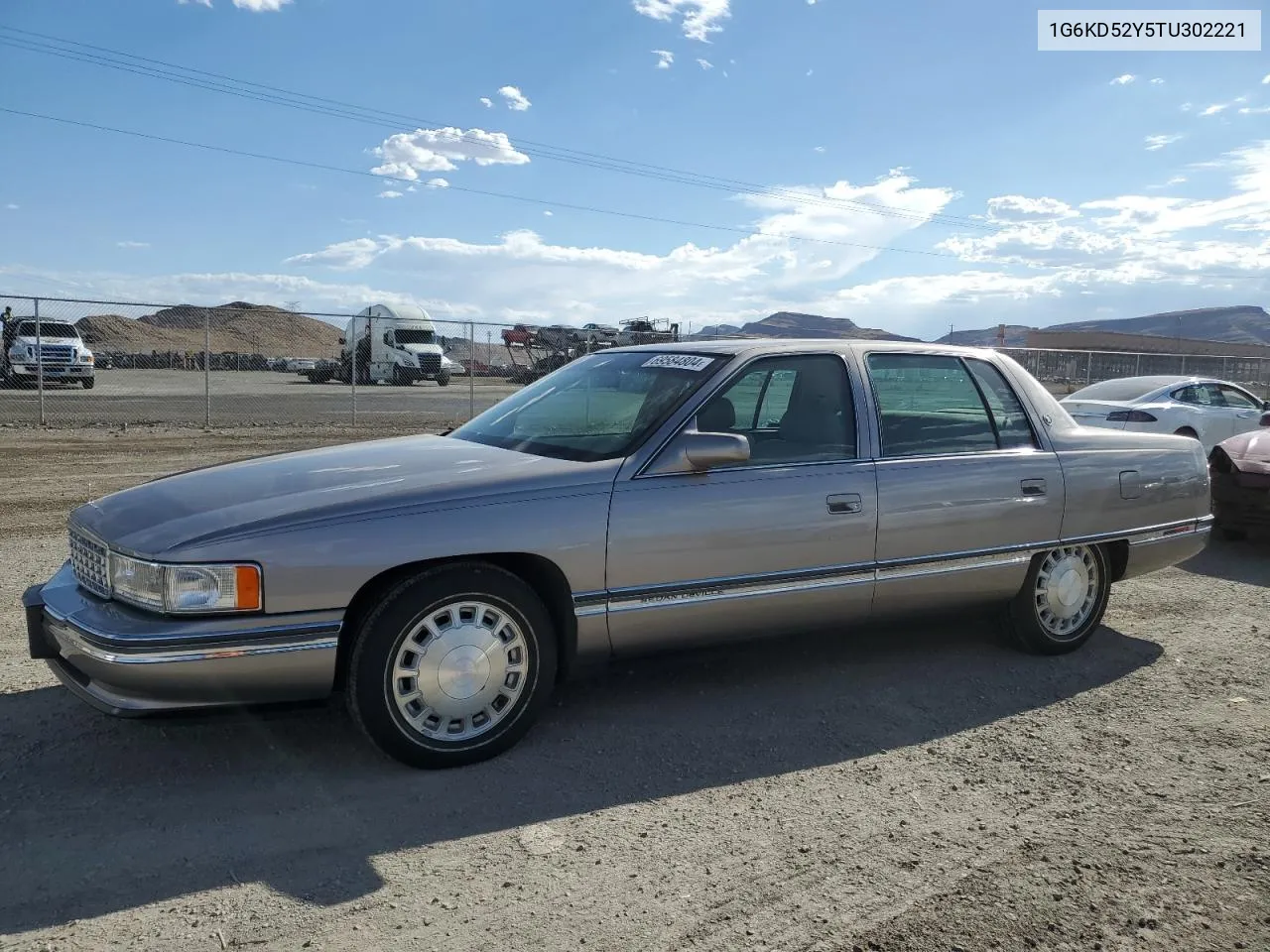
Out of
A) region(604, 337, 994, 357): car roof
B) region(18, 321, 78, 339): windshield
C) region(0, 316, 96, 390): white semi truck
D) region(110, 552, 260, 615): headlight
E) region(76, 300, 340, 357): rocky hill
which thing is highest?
region(76, 300, 340, 357): rocky hill

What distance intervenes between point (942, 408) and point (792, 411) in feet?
2.76

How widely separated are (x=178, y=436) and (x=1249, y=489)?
44.3 ft

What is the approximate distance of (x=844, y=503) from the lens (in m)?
4.19

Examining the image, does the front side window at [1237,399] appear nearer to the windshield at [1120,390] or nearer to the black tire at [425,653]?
the windshield at [1120,390]

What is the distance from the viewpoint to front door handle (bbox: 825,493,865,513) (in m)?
4.16

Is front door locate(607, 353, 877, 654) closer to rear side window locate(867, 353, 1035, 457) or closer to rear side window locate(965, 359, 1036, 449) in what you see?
rear side window locate(867, 353, 1035, 457)

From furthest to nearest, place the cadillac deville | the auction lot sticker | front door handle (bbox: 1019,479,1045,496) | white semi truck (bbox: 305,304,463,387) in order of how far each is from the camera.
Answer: white semi truck (bbox: 305,304,463,387), front door handle (bbox: 1019,479,1045,496), the auction lot sticker, the cadillac deville

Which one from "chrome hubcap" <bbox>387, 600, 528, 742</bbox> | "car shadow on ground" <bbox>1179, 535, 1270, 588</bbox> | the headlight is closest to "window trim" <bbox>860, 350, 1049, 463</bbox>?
"chrome hubcap" <bbox>387, 600, 528, 742</bbox>

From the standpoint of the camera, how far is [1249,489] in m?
7.82

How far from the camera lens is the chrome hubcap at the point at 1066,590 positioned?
4.94 m

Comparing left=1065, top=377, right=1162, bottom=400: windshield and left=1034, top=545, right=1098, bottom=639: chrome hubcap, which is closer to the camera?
left=1034, top=545, right=1098, bottom=639: chrome hubcap

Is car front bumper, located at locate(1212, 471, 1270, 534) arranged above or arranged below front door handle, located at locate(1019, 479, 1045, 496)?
below

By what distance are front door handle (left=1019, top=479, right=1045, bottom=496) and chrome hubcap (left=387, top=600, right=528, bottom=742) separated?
101 inches

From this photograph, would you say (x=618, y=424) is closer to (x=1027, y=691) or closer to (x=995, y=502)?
(x=995, y=502)
